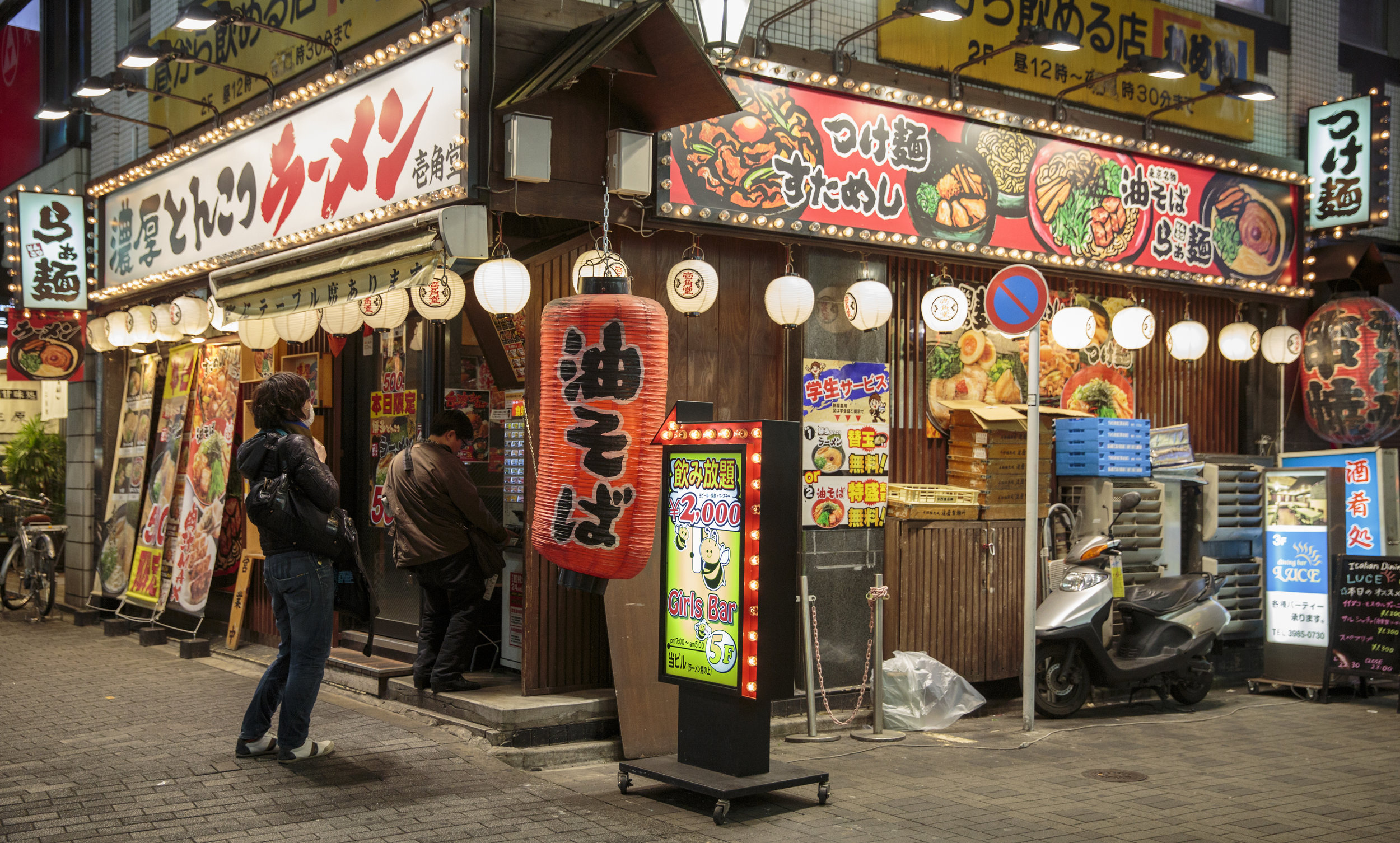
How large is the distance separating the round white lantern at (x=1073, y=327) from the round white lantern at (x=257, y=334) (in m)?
6.96

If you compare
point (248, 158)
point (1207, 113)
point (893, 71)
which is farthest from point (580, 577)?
point (1207, 113)

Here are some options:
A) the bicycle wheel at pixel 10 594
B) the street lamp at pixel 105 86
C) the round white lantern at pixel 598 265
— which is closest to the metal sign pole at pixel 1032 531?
the round white lantern at pixel 598 265

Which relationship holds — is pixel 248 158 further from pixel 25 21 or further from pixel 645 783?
pixel 25 21

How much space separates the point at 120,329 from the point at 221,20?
529 cm

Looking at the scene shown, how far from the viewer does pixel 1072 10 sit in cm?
1153

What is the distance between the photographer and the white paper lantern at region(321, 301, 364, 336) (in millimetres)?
9266

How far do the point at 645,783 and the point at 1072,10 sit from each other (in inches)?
327

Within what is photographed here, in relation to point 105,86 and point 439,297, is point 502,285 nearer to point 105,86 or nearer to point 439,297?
point 439,297

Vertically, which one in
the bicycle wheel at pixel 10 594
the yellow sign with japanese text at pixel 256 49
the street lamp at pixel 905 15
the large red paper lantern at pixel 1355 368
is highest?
the yellow sign with japanese text at pixel 256 49

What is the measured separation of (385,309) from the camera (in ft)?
29.6

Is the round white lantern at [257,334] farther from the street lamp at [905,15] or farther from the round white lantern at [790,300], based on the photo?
the street lamp at [905,15]

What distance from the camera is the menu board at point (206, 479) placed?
12.2 m

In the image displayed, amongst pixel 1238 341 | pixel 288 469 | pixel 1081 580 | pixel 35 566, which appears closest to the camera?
pixel 288 469

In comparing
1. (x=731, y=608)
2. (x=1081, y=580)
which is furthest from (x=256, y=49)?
(x=1081, y=580)
